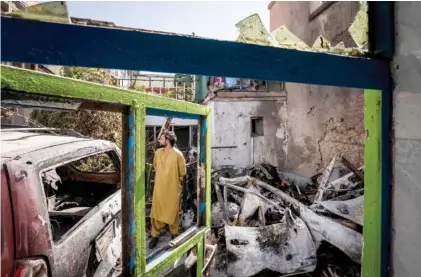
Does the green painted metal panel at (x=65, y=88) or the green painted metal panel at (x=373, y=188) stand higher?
the green painted metal panel at (x=65, y=88)

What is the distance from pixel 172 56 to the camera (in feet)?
3.46

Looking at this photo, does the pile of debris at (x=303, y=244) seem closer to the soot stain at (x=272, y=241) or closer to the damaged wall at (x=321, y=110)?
the soot stain at (x=272, y=241)

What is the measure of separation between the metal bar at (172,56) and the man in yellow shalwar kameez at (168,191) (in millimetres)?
3332

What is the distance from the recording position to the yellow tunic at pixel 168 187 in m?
4.32

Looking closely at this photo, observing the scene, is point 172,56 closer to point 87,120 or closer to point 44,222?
point 44,222

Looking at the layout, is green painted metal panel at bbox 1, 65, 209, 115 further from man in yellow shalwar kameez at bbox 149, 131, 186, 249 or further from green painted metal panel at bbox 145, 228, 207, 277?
man in yellow shalwar kameez at bbox 149, 131, 186, 249

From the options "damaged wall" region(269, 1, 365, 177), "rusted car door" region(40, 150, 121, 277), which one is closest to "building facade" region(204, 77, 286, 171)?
"damaged wall" region(269, 1, 365, 177)

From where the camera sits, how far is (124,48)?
98cm

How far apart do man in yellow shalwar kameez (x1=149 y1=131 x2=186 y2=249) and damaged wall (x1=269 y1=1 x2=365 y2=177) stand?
4489mm

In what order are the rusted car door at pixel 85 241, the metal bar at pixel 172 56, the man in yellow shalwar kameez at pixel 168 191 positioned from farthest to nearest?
the man in yellow shalwar kameez at pixel 168 191 → the rusted car door at pixel 85 241 → the metal bar at pixel 172 56

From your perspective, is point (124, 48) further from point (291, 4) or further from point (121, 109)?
point (291, 4)

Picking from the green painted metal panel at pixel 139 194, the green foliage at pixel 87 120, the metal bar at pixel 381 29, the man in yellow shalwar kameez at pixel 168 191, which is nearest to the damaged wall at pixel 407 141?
the metal bar at pixel 381 29

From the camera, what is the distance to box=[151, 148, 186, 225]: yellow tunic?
432 centimetres

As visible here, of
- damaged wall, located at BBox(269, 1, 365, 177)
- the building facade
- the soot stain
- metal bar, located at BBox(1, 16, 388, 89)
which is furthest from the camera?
the building facade
